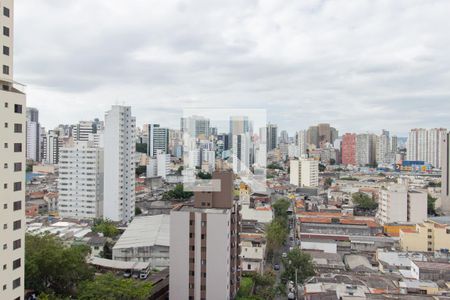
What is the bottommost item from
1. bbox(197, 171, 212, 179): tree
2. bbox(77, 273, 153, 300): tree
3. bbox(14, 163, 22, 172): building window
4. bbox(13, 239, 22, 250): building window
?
bbox(77, 273, 153, 300): tree

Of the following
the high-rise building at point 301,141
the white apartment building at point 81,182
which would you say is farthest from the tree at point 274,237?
the high-rise building at point 301,141

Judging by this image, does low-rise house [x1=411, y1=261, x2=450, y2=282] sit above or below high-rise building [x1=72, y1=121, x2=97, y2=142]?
below

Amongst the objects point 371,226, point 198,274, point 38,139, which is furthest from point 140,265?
point 38,139

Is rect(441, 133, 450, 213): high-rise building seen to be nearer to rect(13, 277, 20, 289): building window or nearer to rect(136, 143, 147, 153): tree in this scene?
rect(13, 277, 20, 289): building window

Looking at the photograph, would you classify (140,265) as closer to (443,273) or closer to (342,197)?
(443,273)

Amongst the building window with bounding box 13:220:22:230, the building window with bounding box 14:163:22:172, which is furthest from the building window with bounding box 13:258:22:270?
the building window with bounding box 14:163:22:172

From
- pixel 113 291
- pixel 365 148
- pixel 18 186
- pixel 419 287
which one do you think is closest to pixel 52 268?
pixel 113 291

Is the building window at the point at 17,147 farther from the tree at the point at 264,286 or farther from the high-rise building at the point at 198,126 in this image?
the tree at the point at 264,286
